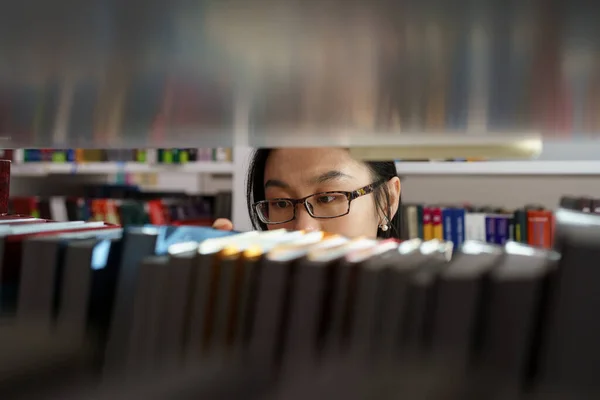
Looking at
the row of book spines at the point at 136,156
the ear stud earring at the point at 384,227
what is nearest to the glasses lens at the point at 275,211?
the ear stud earring at the point at 384,227

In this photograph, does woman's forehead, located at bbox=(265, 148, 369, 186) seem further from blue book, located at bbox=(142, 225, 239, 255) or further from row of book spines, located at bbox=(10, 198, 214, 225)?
row of book spines, located at bbox=(10, 198, 214, 225)

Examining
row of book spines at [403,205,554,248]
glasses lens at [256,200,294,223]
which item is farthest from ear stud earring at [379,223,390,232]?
row of book spines at [403,205,554,248]

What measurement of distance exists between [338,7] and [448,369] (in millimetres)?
250

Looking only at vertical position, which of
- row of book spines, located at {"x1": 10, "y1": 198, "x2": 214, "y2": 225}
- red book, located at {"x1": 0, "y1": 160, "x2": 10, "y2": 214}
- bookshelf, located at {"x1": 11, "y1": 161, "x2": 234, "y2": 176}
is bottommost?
row of book spines, located at {"x1": 10, "y1": 198, "x2": 214, "y2": 225}

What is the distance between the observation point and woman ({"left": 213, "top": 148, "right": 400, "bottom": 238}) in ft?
4.24

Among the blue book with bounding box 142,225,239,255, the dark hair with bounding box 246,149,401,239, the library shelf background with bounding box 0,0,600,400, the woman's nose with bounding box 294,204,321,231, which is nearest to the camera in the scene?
the library shelf background with bounding box 0,0,600,400

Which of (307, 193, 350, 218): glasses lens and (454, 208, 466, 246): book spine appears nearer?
(307, 193, 350, 218): glasses lens

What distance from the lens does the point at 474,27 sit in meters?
0.29

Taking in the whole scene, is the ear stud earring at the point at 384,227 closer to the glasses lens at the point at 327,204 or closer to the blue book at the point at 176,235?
the glasses lens at the point at 327,204

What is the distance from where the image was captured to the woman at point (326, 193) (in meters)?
1.29

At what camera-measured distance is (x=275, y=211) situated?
4.46 ft

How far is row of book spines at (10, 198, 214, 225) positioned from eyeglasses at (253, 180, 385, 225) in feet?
4.93

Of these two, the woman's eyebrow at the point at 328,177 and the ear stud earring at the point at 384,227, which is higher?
the woman's eyebrow at the point at 328,177

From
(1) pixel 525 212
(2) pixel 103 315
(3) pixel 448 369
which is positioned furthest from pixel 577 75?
(1) pixel 525 212
